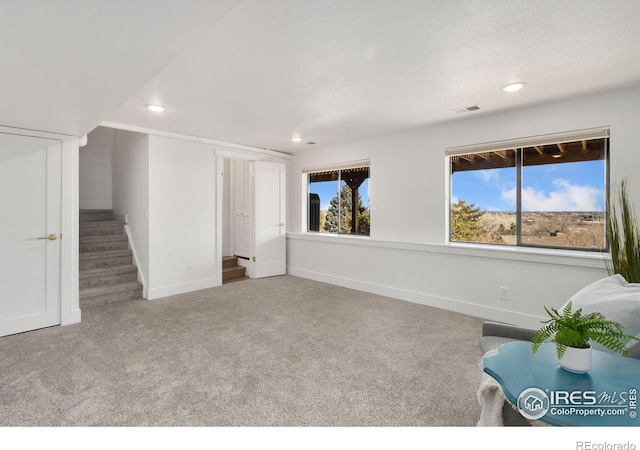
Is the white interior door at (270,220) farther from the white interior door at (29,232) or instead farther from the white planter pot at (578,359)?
the white planter pot at (578,359)

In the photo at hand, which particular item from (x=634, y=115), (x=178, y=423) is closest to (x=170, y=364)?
(x=178, y=423)

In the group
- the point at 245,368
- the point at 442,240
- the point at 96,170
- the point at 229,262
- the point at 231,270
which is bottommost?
the point at 245,368

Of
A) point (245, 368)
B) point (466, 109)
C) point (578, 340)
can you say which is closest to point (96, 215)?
point (245, 368)

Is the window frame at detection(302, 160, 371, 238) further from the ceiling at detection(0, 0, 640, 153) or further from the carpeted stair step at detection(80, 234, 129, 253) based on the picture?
the carpeted stair step at detection(80, 234, 129, 253)

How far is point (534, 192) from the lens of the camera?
3.40 m

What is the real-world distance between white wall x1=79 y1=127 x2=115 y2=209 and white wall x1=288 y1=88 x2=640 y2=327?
3.56m

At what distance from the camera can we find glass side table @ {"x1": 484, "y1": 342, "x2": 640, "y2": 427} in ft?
3.46

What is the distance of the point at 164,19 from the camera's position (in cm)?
131

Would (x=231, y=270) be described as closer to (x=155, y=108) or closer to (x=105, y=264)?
(x=105, y=264)

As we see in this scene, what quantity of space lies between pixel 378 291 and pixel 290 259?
1990mm

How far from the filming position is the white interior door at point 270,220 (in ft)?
18.0

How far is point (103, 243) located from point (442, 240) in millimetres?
4836

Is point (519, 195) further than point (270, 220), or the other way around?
point (270, 220)

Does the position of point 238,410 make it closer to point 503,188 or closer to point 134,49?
point 134,49
